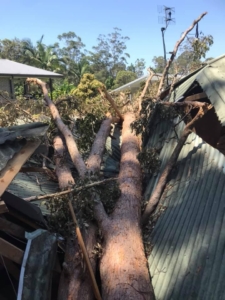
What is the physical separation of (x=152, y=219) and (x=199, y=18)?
539 cm

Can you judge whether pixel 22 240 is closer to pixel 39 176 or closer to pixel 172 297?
pixel 172 297

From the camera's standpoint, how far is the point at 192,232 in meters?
3.90

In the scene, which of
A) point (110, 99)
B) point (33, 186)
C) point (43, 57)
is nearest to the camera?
point (33, 186)

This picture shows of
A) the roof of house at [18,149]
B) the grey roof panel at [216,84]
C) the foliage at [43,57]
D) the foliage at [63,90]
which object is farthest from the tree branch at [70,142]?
the foliage at [43,57]

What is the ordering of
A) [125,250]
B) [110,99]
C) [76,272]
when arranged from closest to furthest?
[76,272] < [125,250] < [110,99]

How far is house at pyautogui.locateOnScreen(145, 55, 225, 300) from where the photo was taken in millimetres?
3346

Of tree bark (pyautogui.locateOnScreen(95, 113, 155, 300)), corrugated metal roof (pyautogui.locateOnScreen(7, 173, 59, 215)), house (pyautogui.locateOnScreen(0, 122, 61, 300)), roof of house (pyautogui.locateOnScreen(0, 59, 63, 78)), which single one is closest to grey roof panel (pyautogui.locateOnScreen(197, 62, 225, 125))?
tree bark (pyautogui.locateOnScreen(95, 113, 155, 300))

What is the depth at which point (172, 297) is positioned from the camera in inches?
134

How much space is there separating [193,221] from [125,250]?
870 mm

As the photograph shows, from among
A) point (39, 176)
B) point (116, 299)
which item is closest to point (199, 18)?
point (39, 176)

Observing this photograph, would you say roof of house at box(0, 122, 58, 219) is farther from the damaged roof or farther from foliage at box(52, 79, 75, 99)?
foliage at box(52, 79, 75, 99)

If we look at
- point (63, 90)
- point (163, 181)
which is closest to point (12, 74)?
point (63, 90)

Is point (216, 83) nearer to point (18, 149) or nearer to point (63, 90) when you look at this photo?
point (18, 149)

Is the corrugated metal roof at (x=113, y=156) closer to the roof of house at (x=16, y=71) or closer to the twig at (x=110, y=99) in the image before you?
the twig at (x=110, y=99)
